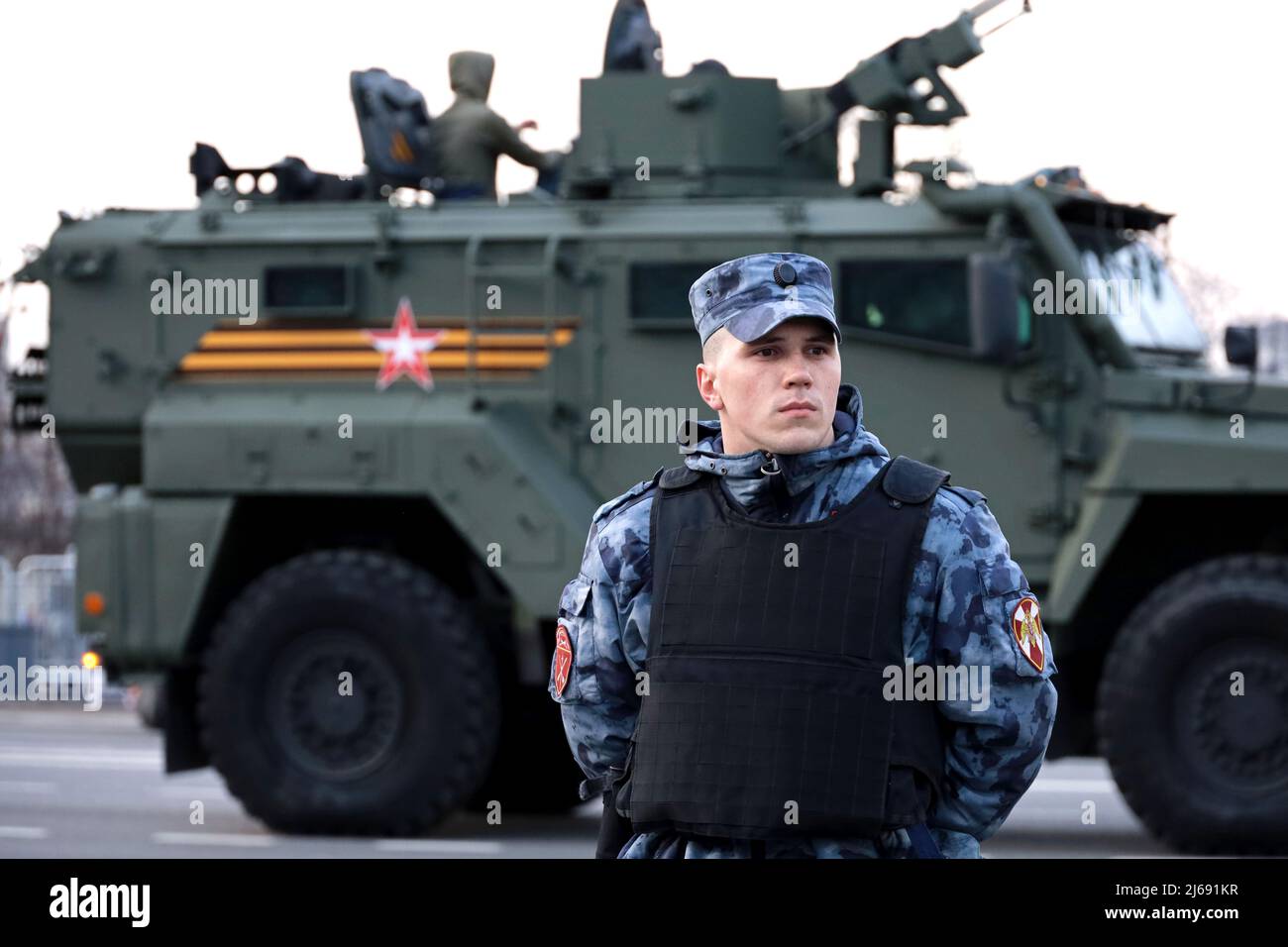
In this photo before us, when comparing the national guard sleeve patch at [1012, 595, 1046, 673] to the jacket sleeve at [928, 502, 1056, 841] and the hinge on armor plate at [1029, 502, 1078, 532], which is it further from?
the hinge on armor plate at [1029, 502, 1078, 532]

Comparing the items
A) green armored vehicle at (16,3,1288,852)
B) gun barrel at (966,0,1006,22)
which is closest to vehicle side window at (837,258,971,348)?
green armored vehicle at (16,3,1288,852)

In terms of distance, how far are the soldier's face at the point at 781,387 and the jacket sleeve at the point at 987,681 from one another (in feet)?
0.89

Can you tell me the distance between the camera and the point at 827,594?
3.33m

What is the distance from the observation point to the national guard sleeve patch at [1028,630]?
132 inches

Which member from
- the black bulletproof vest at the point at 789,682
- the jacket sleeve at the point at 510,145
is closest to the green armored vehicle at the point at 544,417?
the jacket sleeve at the point at 510,145

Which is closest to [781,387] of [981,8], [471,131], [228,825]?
[981,8]

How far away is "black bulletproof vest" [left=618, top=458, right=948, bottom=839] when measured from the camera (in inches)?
130

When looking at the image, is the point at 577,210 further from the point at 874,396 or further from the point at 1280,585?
the point at 1280,585

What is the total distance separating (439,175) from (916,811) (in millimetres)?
8089

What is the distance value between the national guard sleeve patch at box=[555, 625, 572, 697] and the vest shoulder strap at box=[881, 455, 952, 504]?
1.84 ft
